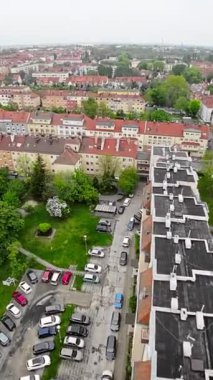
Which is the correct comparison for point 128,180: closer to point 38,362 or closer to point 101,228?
point 101,228

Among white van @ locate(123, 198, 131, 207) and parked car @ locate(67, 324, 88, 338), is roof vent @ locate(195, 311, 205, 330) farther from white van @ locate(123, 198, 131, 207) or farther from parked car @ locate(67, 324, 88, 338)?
white van @ locate(123, 198, 131, 207)

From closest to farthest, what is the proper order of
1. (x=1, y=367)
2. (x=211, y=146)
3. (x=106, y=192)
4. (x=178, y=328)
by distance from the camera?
(x=178, y=328) < (x=1, y=367) < (x=106, y=192) < (x=211, y=146)

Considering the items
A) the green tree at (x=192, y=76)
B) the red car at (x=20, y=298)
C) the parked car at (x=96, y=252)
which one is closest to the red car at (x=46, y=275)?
the red car at (x=20, y=298)

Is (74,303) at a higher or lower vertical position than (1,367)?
higher

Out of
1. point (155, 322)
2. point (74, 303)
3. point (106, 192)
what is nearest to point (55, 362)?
point (74, 303)

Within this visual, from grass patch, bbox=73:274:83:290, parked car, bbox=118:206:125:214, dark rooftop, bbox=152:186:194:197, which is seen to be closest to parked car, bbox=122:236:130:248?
parked car, bbox=118:206:125:214

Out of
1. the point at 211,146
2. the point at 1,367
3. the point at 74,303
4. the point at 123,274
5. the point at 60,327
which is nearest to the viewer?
the point at 1,367

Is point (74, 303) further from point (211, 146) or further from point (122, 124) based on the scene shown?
point (211, 146)
